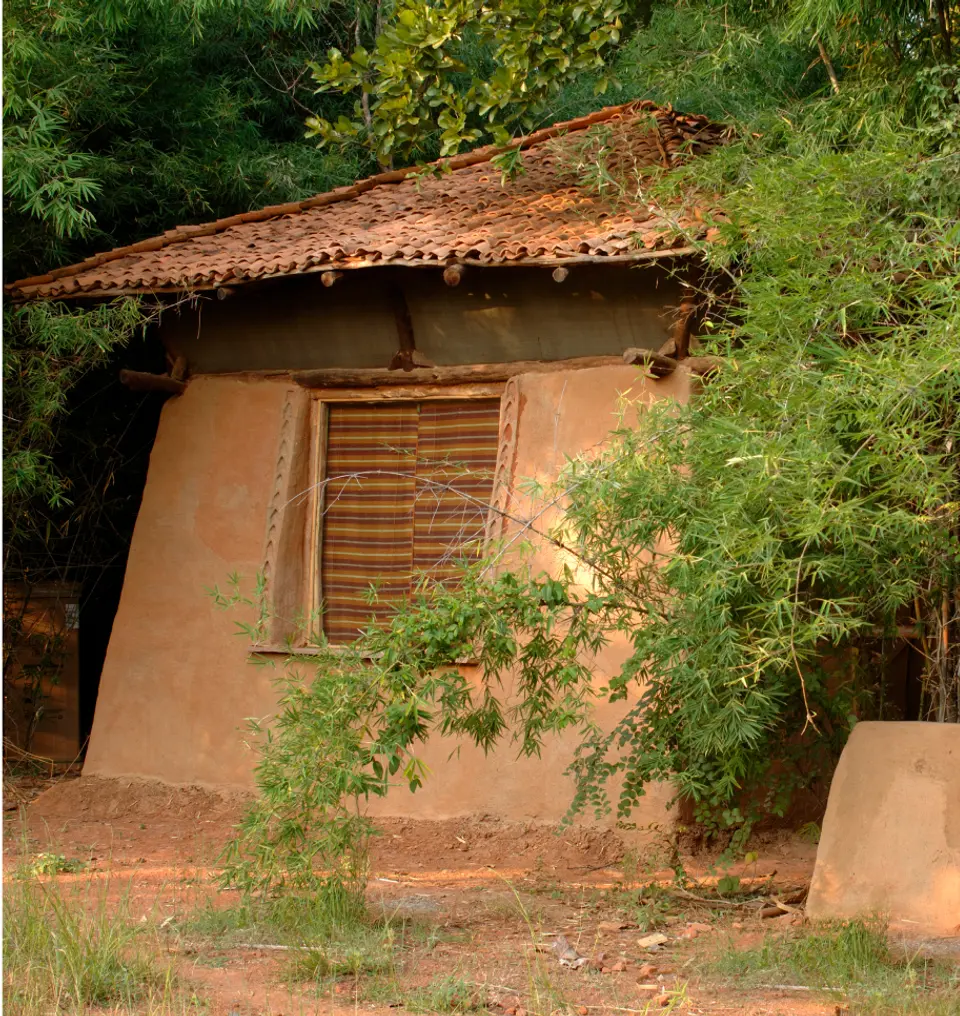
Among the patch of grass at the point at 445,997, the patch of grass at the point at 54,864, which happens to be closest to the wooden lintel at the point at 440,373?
the patch of grass at the point at 54,864

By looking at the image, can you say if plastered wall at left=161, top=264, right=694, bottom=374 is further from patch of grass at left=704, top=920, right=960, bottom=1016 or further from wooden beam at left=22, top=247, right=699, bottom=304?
patch of grass at left=704, top=920, right=960, bottom=1016

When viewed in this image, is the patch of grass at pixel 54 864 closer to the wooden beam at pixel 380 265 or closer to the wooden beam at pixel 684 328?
the wooden beam at pixel 380 265

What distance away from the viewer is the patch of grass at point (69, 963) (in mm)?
4277

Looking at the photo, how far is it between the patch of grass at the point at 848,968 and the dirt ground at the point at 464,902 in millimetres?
108

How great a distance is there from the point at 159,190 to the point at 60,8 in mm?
2112

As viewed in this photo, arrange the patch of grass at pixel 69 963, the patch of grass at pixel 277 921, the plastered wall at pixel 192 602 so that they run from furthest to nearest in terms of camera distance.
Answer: the plastered wall at pixel 192 602
the patch of grass at pixel 277 921
the patch of grass at pixel 69 963

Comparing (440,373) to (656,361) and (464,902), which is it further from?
(464,902)

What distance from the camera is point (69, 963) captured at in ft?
14.6

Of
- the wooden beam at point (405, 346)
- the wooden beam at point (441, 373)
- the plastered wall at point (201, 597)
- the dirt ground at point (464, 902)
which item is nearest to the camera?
the dirt ground at point (464, 902)

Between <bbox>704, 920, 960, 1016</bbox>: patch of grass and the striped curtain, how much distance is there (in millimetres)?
3141

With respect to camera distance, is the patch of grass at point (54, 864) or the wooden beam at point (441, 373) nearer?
the patch of grass at point (54, 864)

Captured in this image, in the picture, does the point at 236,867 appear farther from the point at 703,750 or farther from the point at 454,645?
the point at 703,750

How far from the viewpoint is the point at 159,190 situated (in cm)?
991

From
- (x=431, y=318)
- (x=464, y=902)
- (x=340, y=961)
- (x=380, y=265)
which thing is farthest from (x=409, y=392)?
(x=340, y=961)
